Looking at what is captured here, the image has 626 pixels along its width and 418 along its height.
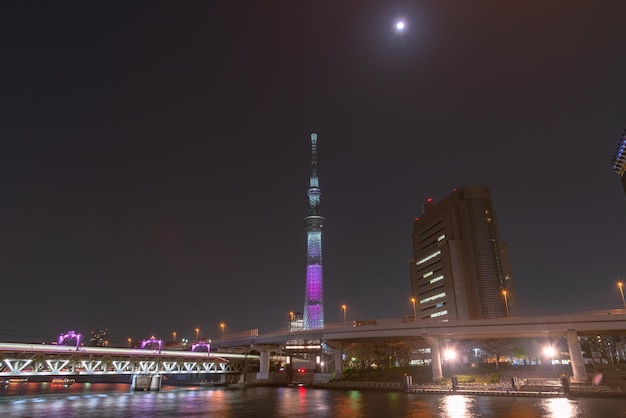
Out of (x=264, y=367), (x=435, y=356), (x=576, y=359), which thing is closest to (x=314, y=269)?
(x=264, y=367)

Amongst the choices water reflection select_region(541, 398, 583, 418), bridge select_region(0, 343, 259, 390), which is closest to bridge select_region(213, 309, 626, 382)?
water reflection select_region(541, 398, 583, 418)

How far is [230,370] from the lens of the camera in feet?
369

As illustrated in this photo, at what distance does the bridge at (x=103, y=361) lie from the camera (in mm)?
62781

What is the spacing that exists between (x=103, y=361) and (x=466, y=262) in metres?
133

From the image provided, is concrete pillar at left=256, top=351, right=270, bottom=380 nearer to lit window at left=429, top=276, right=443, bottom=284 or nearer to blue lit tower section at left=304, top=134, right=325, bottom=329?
blue lit tower section at left=304, top=134, right=325, bottom=329

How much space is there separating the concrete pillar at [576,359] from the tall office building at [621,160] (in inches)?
2926

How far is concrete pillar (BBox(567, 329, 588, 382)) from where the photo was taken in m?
59.6

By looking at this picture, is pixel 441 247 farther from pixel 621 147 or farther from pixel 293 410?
pixel 293 410

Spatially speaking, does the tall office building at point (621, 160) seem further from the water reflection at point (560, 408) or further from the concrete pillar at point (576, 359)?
the water reflection at point (560, 408)

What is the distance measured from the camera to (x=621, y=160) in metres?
118

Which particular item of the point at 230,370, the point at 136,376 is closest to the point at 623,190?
the point at 230,370

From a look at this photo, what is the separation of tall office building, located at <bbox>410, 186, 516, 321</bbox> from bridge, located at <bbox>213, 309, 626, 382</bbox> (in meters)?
83.2

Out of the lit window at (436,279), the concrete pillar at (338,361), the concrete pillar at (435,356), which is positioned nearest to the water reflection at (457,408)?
the concrete pillar at (435,356)

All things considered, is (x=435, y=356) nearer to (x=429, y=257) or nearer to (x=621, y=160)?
(x=621, y=160)
